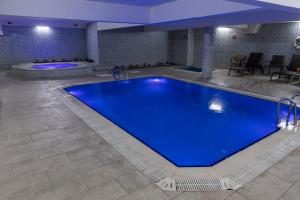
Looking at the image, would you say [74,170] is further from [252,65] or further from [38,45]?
Answer: [38,45]

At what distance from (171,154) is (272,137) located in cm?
169

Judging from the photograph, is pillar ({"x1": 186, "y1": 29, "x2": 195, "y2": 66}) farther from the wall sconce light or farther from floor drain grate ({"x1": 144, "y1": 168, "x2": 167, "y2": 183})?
floor drain grate ({"x1": 144, "y1": 168, "x2": 167, "y2": 183})

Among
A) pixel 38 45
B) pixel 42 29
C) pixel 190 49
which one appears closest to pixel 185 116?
pixel 190 49

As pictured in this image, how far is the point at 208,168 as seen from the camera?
2660 mm

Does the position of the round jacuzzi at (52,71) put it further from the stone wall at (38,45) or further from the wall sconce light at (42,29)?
the wall sconce light at (42,29)

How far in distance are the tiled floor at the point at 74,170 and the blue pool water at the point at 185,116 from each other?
33.7 inches

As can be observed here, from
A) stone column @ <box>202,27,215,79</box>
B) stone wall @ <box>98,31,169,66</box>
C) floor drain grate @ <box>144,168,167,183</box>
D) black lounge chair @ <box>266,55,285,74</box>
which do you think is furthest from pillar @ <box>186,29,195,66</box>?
floor drain grate @ <box>144,168,167,183</box>

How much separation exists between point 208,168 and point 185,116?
2.62 meters

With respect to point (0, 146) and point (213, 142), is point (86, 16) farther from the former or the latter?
point (213, 142)

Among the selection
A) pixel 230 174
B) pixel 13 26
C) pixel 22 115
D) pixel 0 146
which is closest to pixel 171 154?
pixel 230 174

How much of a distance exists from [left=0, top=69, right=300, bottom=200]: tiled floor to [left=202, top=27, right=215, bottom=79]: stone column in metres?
6.13

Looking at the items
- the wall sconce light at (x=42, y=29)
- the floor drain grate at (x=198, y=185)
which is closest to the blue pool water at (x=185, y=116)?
the floor drain grate at (x=198, y=185)

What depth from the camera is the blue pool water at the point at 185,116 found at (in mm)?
3705

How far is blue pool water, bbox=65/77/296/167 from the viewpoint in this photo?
371 cm
